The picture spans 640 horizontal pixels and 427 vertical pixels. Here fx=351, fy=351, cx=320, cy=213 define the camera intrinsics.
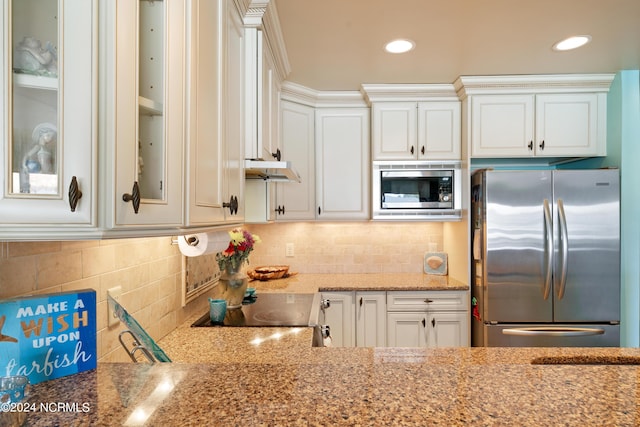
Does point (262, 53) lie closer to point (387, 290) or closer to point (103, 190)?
point (103, 190)

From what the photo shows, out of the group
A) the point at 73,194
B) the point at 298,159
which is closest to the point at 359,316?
the point at 298,159

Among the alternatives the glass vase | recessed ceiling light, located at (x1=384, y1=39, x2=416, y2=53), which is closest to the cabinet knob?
the glass vase

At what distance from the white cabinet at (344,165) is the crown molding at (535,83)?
2.75ft

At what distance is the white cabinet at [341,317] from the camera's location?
8.95 ft

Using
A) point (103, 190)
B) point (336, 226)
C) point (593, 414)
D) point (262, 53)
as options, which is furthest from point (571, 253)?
point (103, 190)

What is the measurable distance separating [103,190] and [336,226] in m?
2.64

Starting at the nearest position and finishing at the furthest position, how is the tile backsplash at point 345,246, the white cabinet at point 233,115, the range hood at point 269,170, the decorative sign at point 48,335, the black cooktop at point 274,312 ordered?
the decorative sign at point 48,335 → the white cabinet at point 233,115 → the range hood at point 269,170 → the black cooktop at point 274,312 → the tile backsplash at point 345,246

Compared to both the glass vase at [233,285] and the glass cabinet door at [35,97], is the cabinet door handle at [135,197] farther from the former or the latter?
the glass vase at [233,285]

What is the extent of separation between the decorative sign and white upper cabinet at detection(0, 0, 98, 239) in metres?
0.24

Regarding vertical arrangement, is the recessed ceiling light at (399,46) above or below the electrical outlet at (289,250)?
above

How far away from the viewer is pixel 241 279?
1913 mm

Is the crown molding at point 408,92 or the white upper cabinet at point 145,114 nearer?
the white upper cabinet at point 145,114

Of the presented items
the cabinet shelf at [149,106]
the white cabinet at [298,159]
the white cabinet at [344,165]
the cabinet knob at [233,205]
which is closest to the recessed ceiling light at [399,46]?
the white cabinet at [344,165]

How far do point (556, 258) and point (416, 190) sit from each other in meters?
1.06
